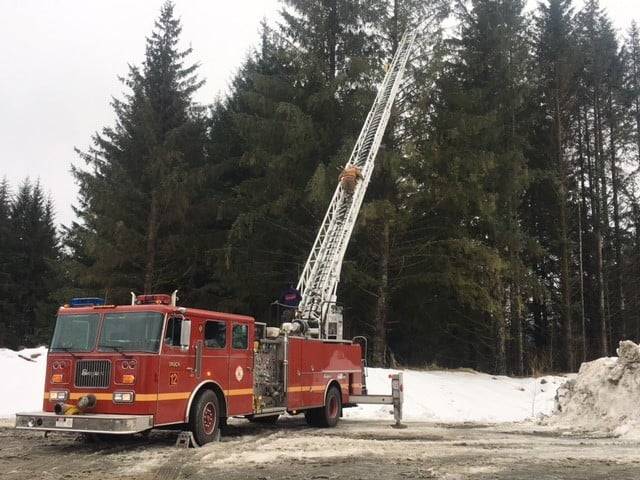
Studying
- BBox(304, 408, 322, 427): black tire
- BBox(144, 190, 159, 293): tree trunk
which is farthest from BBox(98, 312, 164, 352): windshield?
BBox(144, 190, 159, 293): tree trunk

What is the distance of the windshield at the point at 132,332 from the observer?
31.6 feet

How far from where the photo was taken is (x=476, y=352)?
34.1 metres

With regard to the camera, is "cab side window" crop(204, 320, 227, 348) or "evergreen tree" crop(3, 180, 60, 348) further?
"evergreen tree" crop(3, 180, 60, 348)

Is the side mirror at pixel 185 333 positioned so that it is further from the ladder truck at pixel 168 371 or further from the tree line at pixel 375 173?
the tree line at pixel 375 173

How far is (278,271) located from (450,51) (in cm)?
1096

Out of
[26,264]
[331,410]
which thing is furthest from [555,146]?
[26,264]

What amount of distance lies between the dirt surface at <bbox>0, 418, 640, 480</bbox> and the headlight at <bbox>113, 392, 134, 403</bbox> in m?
0.83

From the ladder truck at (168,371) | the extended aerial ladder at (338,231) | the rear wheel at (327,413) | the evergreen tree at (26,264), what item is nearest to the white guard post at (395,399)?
the ladder truck at (168,371)

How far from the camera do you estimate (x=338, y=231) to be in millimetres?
18000

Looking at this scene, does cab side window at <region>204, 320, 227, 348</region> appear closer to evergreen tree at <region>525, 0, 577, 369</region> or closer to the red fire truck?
the red fire truck

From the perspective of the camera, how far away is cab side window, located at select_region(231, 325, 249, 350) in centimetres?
1135

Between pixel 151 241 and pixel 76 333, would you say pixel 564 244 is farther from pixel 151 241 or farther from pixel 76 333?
pixel 76 333

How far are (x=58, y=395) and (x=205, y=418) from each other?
2395mm

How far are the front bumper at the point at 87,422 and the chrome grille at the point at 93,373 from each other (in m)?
0.54
